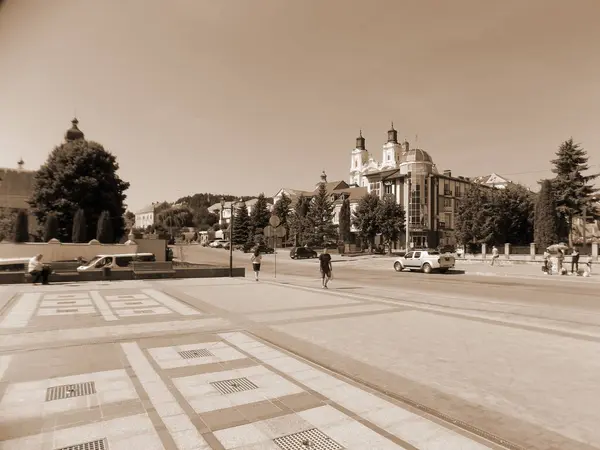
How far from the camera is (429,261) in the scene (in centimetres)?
3025

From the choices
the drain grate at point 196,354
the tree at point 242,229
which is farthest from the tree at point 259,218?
the drain grate at point 196,354

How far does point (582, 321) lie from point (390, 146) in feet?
385

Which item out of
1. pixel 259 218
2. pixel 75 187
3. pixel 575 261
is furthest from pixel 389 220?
pixel 75 187

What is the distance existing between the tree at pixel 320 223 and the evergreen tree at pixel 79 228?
35.7 meters

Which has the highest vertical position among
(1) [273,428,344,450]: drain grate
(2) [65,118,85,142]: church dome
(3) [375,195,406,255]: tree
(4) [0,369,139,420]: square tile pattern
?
(2) [65,118,85,142]: church dome

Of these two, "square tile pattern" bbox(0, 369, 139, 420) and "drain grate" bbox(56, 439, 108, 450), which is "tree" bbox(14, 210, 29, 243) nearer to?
"square tile pattern" bbox(0, 369, 139, 420)

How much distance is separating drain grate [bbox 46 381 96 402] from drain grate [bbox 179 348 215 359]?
1665 millimetres

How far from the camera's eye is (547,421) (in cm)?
442

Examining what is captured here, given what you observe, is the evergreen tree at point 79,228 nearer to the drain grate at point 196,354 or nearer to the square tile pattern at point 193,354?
the square tile pattern at point 193,354

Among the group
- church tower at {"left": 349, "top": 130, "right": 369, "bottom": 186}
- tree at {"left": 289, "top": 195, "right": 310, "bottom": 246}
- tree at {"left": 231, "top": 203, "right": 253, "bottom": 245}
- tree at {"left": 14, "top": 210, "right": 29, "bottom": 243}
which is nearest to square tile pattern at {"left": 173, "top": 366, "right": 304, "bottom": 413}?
tree at {"left": 14, "top": 210, "right": 29, "bottom": 243}

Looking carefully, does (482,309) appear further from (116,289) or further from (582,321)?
(116,289)

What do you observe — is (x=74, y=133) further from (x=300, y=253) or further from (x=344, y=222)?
(x=344, y=222)

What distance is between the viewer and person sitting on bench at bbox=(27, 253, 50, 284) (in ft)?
60.1

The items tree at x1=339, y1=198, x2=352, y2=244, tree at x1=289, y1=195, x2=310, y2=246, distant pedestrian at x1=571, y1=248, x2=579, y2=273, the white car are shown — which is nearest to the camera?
distant pedestrian at x1=571, y1=248, x2=579, y2=273
